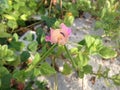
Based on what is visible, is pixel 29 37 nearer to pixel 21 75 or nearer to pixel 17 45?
pixel 17 45

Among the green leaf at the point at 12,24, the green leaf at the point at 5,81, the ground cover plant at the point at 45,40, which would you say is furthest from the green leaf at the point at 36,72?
the green leaf at the point at 12,24

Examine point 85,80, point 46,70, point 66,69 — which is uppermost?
point 46,70

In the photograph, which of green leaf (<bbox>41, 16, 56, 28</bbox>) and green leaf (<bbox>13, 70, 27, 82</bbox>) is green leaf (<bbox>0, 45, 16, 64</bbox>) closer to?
green leaf (<bbox>13, 70, 27, 82</bbox>)

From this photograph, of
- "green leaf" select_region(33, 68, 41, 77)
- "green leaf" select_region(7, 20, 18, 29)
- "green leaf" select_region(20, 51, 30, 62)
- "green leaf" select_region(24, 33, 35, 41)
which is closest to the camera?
"green leaf" select_region(33, 68, 41, 77)

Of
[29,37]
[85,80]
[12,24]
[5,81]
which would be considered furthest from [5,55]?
[85,80]

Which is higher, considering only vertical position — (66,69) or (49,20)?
(49,20)

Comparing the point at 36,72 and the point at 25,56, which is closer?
the point at 36,72

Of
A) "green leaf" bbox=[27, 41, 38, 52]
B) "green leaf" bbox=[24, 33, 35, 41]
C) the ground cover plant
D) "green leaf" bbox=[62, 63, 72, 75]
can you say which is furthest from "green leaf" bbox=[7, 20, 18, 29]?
"green leaf" bbox=[62, 63, 72, 75]

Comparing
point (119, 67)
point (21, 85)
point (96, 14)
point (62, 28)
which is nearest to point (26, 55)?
point (21, 85)

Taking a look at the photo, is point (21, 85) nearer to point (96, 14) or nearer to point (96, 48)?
point (96, 48)
